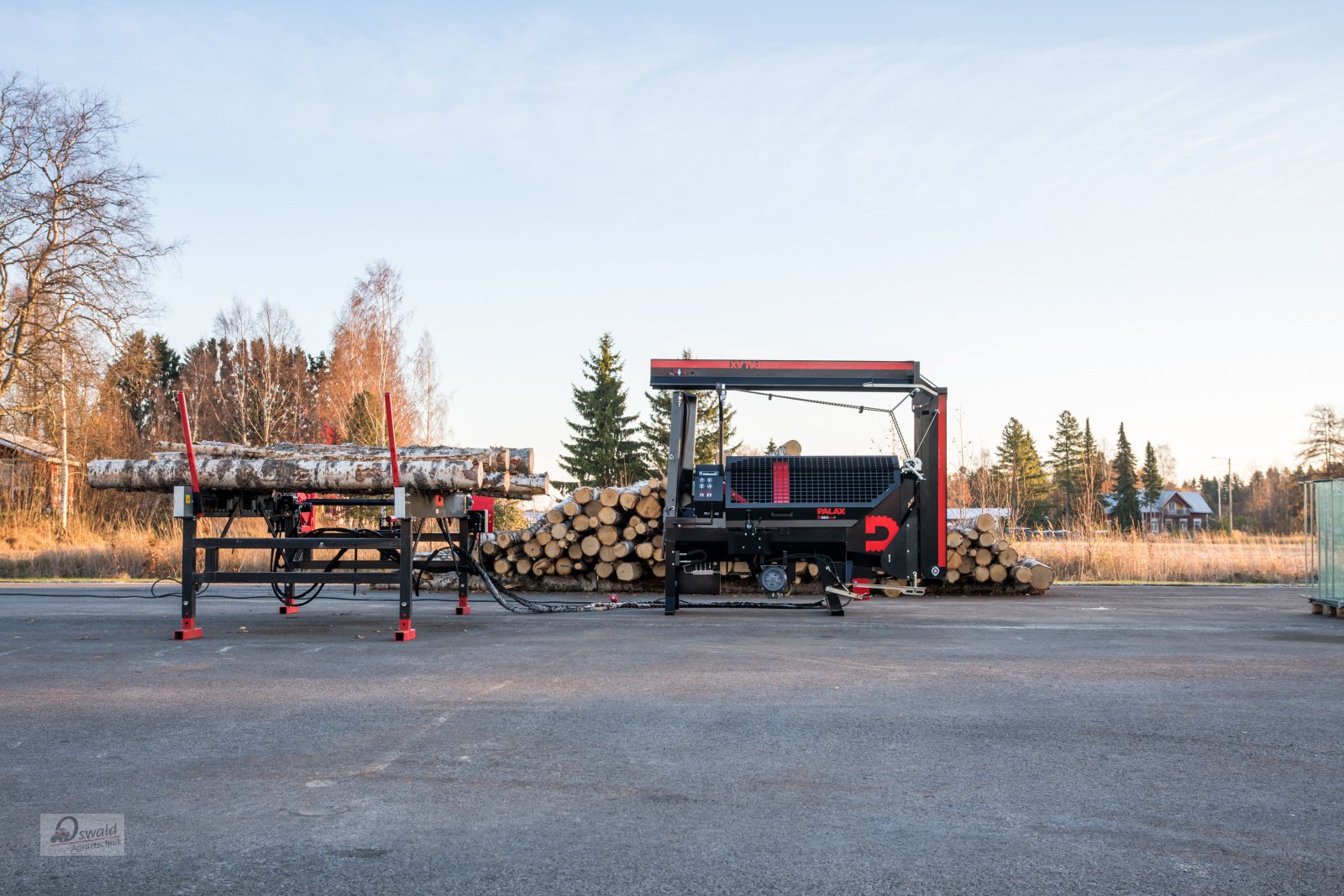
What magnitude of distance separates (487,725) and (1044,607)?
1071 centimetres

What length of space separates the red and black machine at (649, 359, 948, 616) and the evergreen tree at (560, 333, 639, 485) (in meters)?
37.5

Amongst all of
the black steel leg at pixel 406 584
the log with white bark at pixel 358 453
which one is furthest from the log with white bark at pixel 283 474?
the black steel leg at pixel 406 584

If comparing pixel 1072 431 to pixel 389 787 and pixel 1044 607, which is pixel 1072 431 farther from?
pixel 389 787

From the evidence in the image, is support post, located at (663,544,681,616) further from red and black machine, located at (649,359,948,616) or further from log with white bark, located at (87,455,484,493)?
log with white bark, located at (87,455,484,493)

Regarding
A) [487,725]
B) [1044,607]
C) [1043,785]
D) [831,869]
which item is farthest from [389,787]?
[1044,607]

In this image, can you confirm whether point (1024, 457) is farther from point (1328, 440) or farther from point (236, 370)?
point (236, 370)

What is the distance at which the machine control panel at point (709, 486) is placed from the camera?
14102 mm

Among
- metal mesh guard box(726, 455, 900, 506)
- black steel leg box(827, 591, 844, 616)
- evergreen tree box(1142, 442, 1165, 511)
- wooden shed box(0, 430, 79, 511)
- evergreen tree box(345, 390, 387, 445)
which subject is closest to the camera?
black steel leg box(827, 591, 844, 616)

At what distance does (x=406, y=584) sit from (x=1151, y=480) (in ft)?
386

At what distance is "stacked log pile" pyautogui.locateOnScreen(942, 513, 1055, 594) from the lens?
18.1 metres

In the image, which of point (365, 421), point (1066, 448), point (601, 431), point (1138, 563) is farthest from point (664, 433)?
point (1066, 448)

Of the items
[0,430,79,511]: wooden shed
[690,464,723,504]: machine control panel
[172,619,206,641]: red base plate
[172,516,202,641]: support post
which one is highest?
[0,430,79,511]: wooden shed

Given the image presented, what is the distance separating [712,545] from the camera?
14.0 m

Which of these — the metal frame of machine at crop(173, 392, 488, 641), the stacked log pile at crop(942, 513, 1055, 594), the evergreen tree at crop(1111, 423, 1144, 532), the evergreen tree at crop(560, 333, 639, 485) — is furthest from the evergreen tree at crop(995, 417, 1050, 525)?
the metal frame of machine at crop(173, 392, 488, 641)
